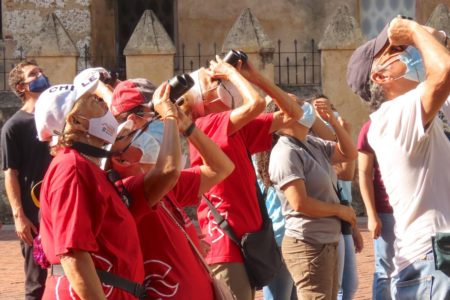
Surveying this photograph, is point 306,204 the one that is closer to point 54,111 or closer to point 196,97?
point 196,97

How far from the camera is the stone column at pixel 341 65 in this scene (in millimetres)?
16594

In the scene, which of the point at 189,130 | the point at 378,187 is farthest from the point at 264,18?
the point at 189,130

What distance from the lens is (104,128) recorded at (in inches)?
203

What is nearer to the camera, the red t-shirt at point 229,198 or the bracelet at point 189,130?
the bracelet at point 189,130

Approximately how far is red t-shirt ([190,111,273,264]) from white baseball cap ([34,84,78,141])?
60.8 inches

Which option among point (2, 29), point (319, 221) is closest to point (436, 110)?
point (319, 221)

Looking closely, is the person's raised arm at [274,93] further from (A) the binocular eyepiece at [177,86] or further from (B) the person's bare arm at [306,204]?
(A) the binocular eyepiece at [177,86]

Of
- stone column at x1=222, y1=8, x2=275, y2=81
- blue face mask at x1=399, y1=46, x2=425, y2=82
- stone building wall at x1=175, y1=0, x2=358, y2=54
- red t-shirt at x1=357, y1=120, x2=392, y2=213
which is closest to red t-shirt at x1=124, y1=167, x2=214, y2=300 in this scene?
blue face mask at x1=399, y1=46, x2=425, y2=82

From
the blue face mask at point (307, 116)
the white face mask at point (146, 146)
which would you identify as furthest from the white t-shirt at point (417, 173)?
the blue face mask at point (307, 116)

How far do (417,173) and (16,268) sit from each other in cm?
876

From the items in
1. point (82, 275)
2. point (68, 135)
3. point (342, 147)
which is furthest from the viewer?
point (342, 147)

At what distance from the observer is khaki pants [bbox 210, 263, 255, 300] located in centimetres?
661

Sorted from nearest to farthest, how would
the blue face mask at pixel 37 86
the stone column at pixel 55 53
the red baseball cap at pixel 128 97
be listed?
1. the red baseball cap at pixel 128 97
2. the blue face mask at pixel 37 86
3. the stone column at pixel 55 53

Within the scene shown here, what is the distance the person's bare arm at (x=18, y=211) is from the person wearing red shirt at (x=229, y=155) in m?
1.74
